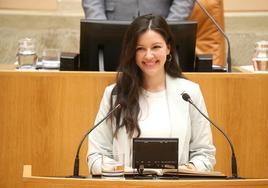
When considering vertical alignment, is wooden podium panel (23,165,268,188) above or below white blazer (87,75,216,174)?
below

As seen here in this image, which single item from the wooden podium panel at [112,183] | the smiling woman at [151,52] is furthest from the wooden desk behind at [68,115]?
the wooden podium panel at [112,183]

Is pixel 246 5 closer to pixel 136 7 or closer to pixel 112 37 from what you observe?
pixel 136 7

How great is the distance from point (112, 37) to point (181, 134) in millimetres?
620

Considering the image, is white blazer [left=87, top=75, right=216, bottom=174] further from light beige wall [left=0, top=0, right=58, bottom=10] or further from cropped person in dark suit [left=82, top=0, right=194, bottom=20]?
light beige wall [left=0, top=0, right=58, bottom=10]

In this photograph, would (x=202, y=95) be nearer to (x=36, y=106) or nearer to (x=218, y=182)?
(x=36, y=106)

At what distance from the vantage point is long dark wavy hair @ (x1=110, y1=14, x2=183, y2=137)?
3123 millimetres

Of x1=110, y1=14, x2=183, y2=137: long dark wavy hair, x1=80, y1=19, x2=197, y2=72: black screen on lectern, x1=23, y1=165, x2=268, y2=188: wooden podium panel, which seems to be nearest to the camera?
x1=23, y1=165, x2=268, y2=188: wooden podium panel

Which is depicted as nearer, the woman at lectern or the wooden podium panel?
the wooden podium panel

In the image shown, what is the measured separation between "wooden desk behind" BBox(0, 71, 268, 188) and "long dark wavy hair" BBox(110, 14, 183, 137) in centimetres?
27

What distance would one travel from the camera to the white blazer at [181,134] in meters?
3.14

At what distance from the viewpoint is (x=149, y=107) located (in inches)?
125

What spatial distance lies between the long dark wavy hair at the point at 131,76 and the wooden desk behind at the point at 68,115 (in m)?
0.27

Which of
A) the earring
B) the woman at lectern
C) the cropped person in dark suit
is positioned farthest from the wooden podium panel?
the cropped person in dark suit

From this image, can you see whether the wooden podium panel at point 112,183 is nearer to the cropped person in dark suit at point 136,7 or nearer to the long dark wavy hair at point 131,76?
the long dark wavy hair at point 131,76
